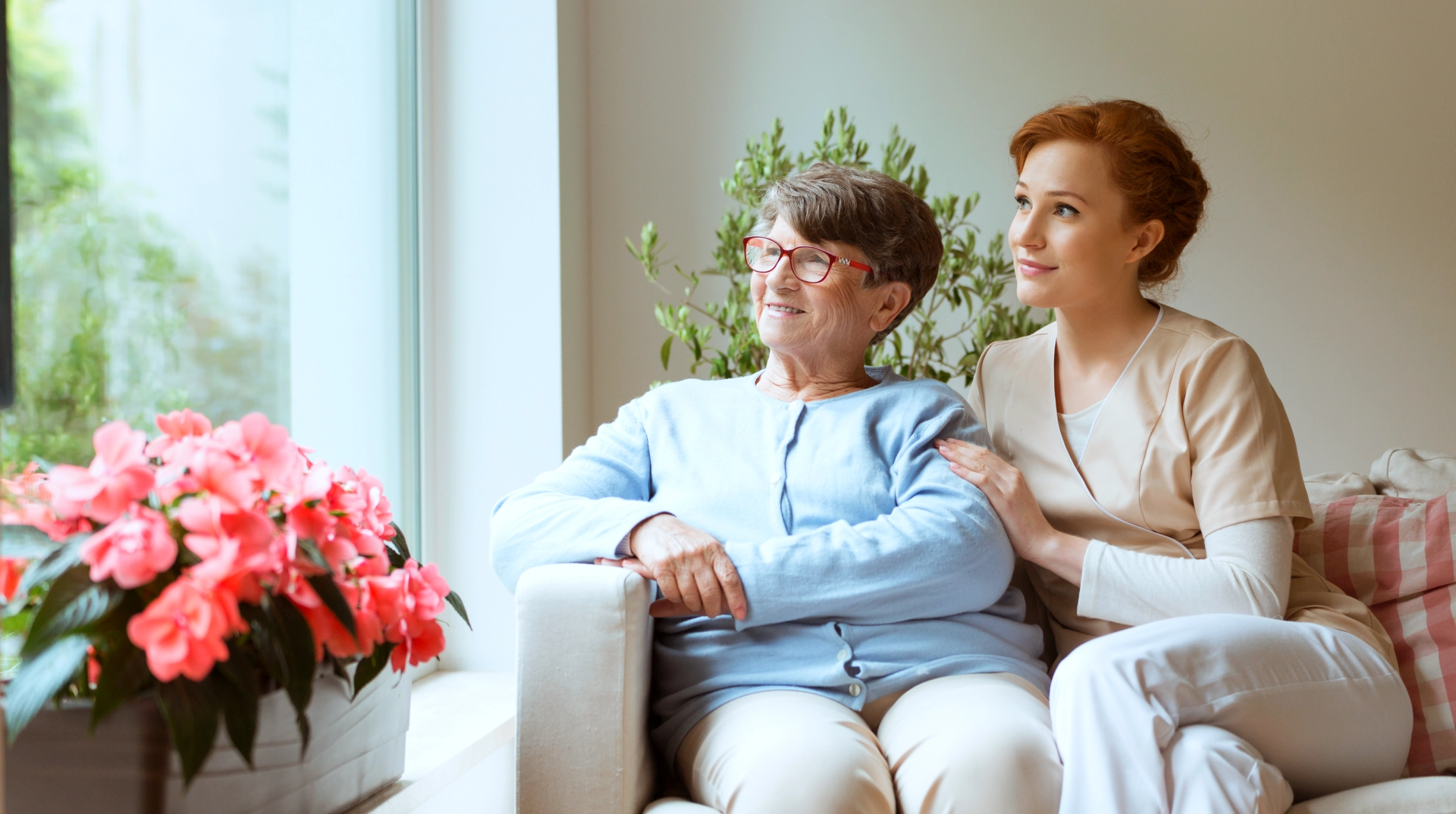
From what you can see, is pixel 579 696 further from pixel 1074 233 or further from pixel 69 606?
pixel 1074 233

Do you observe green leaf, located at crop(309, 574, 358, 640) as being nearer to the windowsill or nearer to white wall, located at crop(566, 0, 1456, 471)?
the windowsill

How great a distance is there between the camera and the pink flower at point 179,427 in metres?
1.00

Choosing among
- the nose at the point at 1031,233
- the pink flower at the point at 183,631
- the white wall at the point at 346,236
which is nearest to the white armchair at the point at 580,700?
the pink flower at the point at 183,631

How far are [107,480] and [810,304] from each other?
109 cm

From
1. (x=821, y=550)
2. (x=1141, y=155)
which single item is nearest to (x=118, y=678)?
(x=821, y=550)

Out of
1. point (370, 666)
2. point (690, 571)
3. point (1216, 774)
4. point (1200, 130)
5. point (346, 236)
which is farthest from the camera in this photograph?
point (1200, 130)

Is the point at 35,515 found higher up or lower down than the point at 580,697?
higher up

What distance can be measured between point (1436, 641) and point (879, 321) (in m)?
1.01

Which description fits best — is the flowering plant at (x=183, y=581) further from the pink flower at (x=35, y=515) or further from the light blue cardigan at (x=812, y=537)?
the light blue cardigan at (x=812, y=537)

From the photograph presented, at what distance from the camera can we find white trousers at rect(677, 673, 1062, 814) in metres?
1.26

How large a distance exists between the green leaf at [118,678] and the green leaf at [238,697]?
6 centimetres

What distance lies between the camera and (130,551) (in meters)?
0.87

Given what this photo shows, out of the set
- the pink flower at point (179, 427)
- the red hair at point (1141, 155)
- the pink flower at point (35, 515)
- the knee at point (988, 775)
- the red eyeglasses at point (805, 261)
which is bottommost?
the knee at point (988, 775)

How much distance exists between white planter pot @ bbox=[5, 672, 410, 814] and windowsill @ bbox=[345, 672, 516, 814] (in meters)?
0.15
